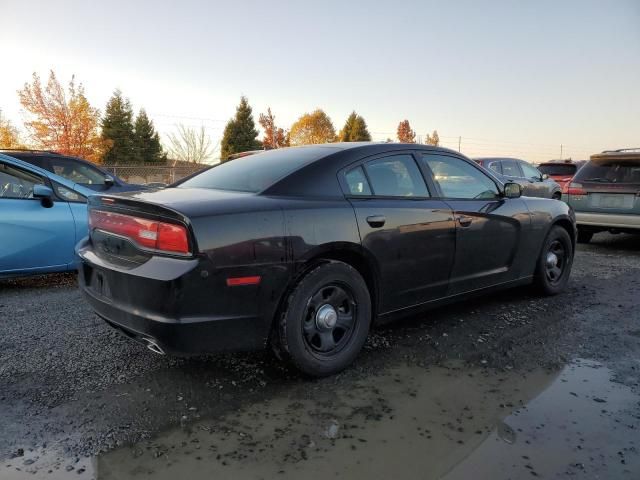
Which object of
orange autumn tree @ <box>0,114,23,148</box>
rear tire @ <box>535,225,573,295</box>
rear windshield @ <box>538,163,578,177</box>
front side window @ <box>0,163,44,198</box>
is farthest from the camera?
orange autumn tree @ <box>0,114,23,148</box>

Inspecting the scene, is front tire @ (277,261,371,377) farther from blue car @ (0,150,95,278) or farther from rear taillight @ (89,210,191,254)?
blue car @ (0,150,95,278)

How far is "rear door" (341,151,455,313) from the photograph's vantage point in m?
3.28

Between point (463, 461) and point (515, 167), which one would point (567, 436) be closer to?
point (463, 461)

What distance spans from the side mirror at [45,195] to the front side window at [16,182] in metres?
0.11

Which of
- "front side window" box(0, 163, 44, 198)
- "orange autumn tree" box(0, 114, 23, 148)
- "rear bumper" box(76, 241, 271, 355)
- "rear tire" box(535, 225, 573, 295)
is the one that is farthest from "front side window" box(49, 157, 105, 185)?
"orange autumn tree" box(0, 114, 23, 148)

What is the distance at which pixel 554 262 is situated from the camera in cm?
498

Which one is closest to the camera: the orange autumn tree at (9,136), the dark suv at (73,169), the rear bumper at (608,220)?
the rear bumper at (608,220)

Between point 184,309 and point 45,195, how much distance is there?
3486 millimetres

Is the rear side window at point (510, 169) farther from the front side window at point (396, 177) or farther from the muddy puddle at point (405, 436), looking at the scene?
the muddy puddle at point (405, 436)

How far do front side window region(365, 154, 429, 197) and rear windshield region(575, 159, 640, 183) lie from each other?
565 centimetres

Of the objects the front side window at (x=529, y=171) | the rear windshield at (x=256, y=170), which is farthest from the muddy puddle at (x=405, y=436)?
the front side window at (x=529, y=171)

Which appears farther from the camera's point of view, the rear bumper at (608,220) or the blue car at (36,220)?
the rear bumper at (608,220)

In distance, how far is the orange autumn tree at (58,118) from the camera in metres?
32.1

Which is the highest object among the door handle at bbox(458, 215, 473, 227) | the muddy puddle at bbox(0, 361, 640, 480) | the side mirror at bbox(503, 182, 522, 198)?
the side mirror at bbox(503, 182, 522, 198)
